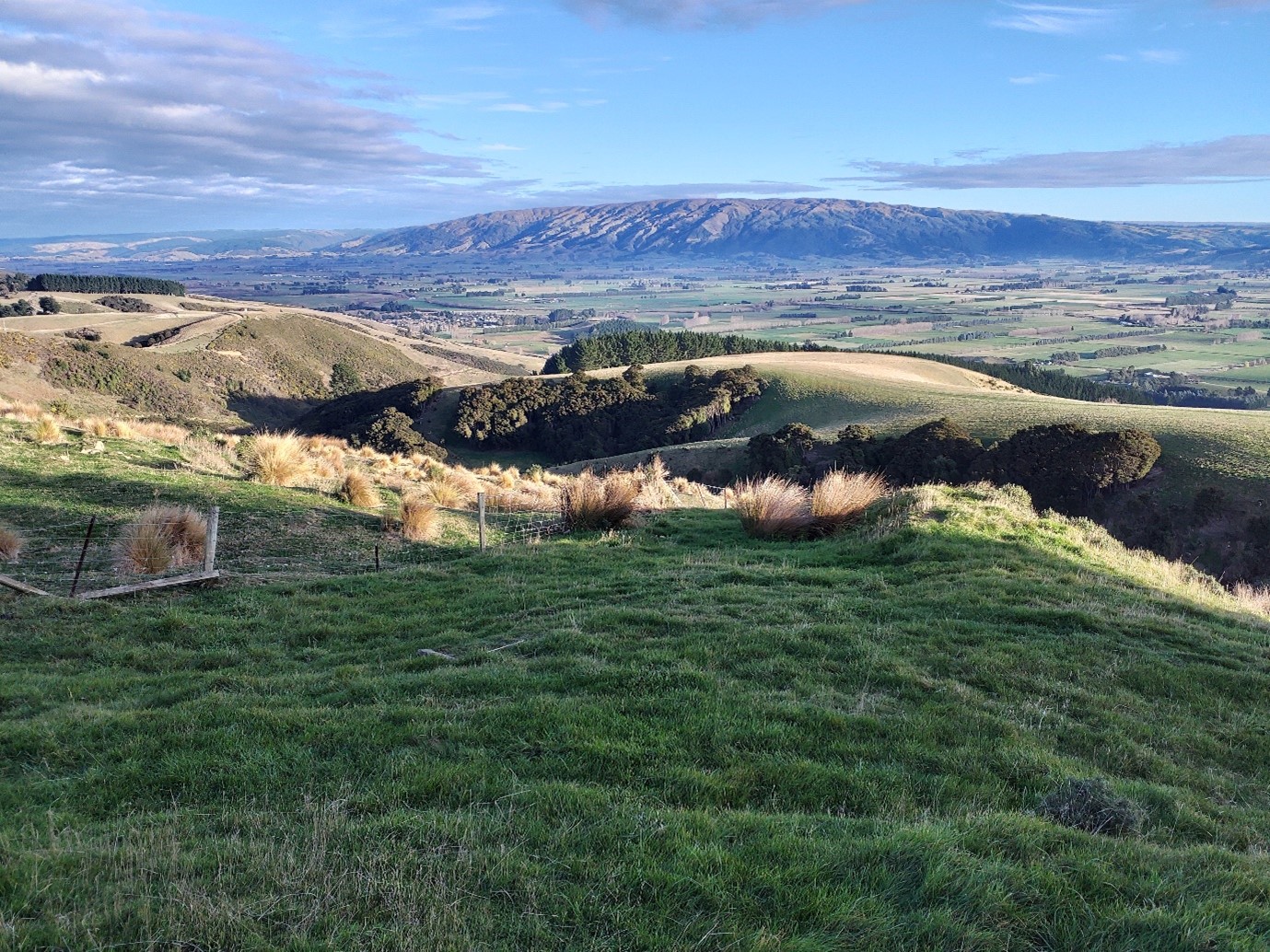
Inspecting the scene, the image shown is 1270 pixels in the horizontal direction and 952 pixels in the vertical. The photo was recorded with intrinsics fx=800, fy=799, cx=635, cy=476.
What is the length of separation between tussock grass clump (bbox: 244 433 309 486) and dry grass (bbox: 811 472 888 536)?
444 inches

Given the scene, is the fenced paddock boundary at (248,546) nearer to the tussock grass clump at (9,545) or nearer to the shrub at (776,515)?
the tussock grass clump at (9,545)

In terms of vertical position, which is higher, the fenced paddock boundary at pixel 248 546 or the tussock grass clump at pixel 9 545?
the tussock grass clump at pixel 9 545

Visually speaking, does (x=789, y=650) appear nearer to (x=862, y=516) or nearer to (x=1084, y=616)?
(x=1084, y=616)

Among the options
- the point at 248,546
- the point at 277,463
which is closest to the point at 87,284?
the point at 277,463

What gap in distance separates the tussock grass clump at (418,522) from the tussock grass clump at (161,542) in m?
3.34

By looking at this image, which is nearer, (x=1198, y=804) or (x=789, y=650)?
(x=1198, y=804)

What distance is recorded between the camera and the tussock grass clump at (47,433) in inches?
688

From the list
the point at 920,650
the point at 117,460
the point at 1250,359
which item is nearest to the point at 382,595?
the point at 920,650

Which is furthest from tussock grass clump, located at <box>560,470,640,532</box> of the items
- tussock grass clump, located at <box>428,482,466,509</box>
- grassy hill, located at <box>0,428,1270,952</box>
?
grassy hill, located at <box>0,428,1270,952</box>

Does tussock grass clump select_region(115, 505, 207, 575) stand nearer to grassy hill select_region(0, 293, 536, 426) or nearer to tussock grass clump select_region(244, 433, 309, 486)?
tussock grass clump select_region(244, 433, 309, 486)

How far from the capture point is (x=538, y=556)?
12398 millimetres

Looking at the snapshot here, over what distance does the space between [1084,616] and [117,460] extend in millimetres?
17810

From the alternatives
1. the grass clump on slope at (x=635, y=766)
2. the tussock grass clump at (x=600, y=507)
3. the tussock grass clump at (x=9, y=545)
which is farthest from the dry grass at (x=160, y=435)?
the grass clump on slope at (x=635, y=766)

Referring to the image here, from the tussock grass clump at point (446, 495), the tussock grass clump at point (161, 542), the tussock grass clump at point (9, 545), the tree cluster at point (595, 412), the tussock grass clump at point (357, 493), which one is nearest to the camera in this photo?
the tussock grass clump at point (9, 545)
